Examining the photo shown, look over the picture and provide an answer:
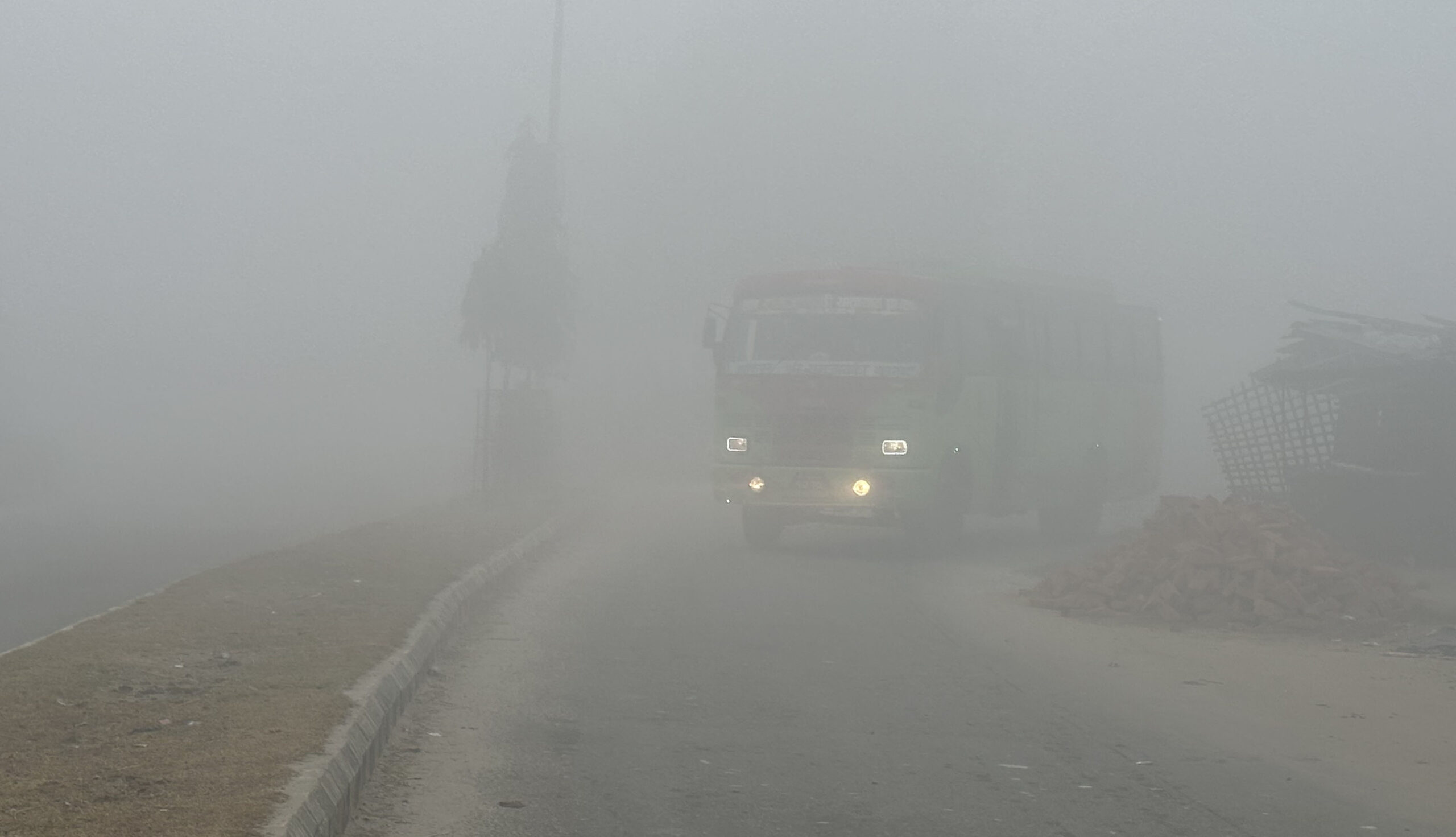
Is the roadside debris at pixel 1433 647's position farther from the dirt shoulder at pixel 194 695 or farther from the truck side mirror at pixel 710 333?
the truck side mirror at pixel 710 333

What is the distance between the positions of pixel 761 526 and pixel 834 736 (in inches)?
Answer: 428

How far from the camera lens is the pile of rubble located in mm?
12984

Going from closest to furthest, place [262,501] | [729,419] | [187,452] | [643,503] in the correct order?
[729,419] → [262,501] → [643,503] → [187,452]

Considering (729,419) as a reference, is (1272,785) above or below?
below

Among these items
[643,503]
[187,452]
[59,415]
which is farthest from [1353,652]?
[59,415]

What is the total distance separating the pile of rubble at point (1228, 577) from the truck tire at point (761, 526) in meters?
4.67

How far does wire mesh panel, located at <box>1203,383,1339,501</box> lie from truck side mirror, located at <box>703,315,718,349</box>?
6.15m

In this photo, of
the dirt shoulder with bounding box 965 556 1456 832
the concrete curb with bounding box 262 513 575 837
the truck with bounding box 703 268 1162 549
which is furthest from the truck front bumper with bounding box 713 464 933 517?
the concrete curb with bounding box 262 513 575 837

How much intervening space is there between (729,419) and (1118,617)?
616cm

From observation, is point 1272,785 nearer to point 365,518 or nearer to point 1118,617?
point 1118,617

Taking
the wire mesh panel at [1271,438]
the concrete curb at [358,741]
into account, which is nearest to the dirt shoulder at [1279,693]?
the concrete curb at [358,741]

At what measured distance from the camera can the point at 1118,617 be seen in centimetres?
1326

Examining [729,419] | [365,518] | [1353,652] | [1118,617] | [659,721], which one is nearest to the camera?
[659,721]

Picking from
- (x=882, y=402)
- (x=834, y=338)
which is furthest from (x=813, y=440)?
(x=834, y=338)
